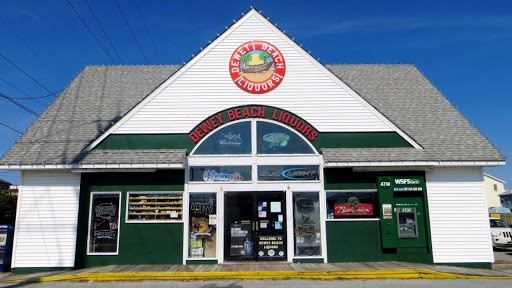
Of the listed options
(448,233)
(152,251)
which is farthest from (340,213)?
(152,251)

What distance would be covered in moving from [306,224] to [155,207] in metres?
5.07

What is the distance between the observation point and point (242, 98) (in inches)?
508

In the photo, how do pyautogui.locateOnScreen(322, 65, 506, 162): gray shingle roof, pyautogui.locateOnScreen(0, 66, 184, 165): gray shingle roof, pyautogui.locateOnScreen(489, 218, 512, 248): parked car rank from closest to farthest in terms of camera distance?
pyautogui.locateOnScreen(0, 66, 184, 165): gray shingle roof → pyautogui.locateOnScreen(322, 65, 506, 162): gray shingle roof → pyautogui.locateOnScreen(489, 218, 512, 248): parked car

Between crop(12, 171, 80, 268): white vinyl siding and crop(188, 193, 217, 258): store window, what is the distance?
377cm

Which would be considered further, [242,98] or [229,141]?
[242,98]

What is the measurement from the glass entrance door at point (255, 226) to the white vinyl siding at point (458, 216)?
5028 mm

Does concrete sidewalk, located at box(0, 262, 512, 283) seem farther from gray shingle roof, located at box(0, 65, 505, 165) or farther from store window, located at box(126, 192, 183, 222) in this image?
gray shingle roof, located at box(0, 65, 505, 165)

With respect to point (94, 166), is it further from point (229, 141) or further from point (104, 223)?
point (229, 141)

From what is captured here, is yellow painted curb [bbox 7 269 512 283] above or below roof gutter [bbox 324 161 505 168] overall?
below

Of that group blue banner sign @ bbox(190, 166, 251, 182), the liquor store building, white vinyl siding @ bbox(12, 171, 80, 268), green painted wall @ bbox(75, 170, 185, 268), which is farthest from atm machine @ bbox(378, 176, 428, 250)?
white vinyl siding @ bbox(12, 171, 80, 268)

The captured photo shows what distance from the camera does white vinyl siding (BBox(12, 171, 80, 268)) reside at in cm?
1177

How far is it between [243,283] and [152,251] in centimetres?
372

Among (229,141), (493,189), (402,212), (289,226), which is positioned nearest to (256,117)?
(229,141)

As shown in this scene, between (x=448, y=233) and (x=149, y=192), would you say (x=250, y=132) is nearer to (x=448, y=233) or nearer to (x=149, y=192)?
(x=149, y=192)
